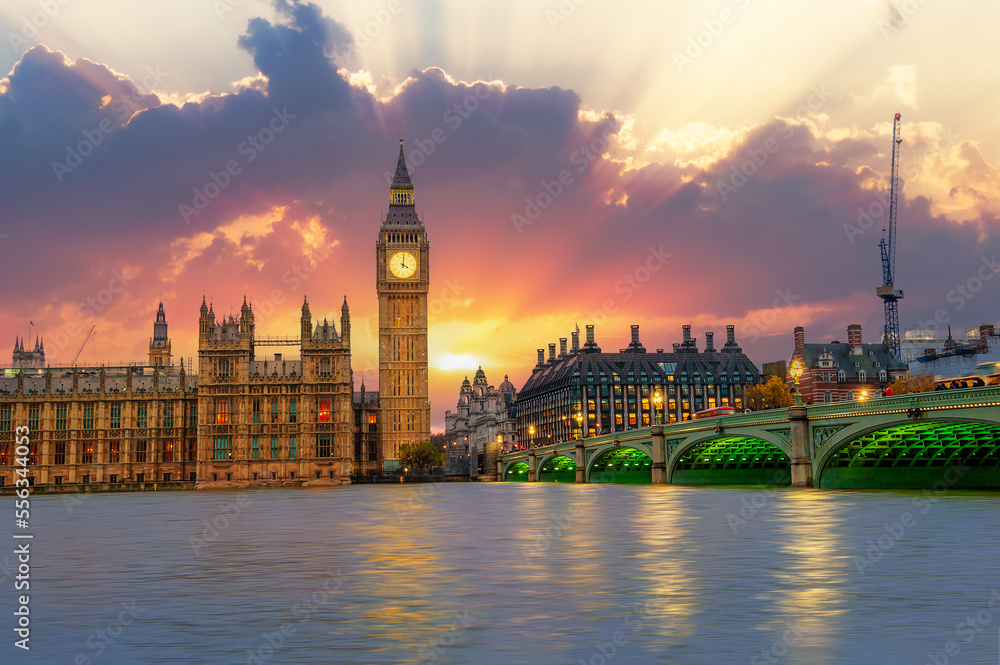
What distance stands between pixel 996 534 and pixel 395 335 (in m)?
163

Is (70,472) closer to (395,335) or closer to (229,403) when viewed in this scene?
(229,403)

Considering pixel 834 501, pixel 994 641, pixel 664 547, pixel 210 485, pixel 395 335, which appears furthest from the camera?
pixel 395 335

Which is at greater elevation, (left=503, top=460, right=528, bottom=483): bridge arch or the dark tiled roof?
the dark tiled roof

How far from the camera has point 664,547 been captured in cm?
3456

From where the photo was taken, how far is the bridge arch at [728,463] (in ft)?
309

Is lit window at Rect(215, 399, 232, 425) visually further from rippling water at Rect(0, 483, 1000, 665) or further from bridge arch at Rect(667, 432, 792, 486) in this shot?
rippling water at Rect(0, 483, 1000, 665)

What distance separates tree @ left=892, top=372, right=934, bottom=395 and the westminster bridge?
124 feet

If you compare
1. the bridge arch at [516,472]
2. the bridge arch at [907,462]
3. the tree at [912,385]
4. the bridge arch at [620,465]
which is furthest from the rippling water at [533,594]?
the bridge arch at [516,472]

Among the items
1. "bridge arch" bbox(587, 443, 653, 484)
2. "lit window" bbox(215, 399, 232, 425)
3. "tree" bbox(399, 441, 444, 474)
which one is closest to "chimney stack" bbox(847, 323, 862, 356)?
"bridge arch" bbox(587, 443, 653, 484)

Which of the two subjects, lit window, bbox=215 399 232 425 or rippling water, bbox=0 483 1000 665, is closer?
rippling water, bbox=0 483 1000 665

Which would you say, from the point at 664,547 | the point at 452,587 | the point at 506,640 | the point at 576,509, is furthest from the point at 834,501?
the point at 506,640

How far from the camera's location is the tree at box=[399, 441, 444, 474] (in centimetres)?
17175

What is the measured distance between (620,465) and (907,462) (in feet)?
180

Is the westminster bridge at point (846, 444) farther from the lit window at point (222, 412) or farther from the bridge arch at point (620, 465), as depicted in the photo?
the lit window at point (222, 412)
